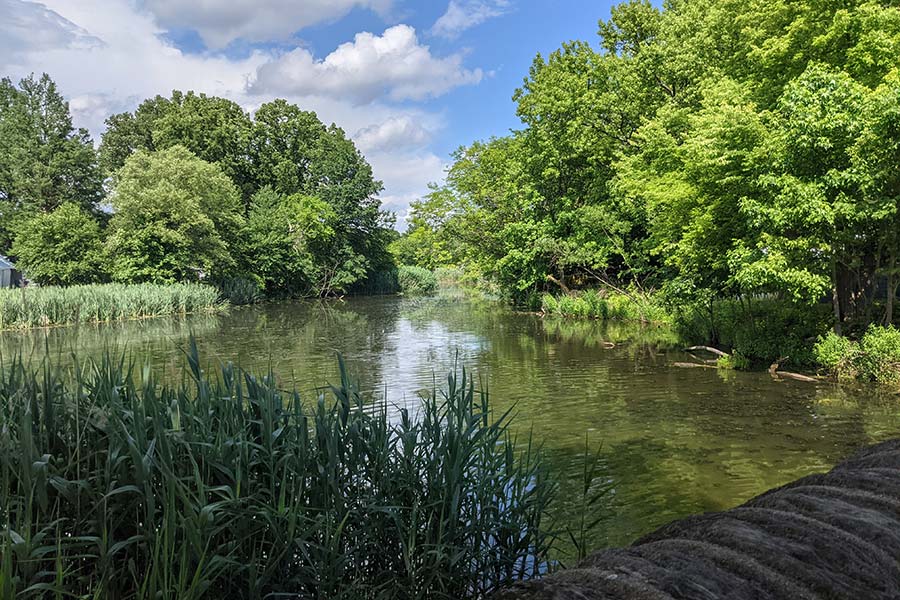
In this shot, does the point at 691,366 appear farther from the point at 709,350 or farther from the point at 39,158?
the point at 39,158

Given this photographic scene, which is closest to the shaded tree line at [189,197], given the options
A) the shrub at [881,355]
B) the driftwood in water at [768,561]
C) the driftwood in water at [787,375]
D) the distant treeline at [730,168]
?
the distant treeline at [730,168]

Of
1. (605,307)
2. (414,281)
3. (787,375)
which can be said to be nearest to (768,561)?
(787,375)

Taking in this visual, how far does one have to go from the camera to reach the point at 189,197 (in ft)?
Result: 121

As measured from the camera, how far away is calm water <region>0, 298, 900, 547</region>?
7.60m

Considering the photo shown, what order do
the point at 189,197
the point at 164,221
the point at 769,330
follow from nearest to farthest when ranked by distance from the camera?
the point at 769,330, the point at 164,221, the point at 189,197

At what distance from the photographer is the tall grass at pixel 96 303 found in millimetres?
24219

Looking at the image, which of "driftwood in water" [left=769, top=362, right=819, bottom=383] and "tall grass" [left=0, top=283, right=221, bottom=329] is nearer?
"driftwood in water" [left=769, top=362, right=819, bottom=383]

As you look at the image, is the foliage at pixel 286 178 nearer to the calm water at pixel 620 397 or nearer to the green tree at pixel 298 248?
the green tree at pixel 298 248

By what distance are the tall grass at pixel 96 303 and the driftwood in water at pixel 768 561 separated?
78.9 feet

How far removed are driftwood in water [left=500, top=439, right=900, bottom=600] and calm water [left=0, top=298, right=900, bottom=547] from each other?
3007 millimetres

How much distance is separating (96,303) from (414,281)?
33725 millimetres

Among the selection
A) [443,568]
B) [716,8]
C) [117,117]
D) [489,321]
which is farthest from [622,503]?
[117,117]

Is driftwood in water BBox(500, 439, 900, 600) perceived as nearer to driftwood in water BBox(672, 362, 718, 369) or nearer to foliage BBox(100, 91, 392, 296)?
driftwood in water BBox(672, 362, 718, 369)

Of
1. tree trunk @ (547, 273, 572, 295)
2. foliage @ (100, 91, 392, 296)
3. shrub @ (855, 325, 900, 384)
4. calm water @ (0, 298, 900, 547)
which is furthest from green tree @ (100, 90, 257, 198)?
shrub @ (855, 325, 900, 384)
